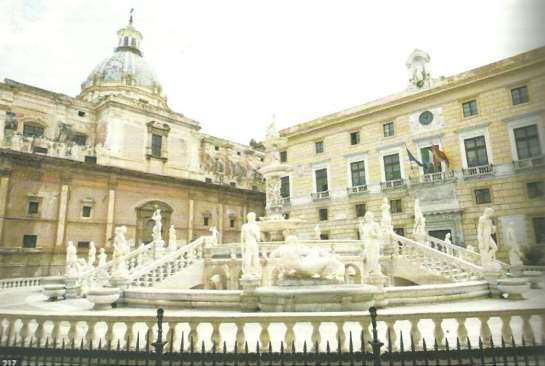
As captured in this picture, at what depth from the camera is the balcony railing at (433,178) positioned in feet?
80.0

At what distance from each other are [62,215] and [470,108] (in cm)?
2987

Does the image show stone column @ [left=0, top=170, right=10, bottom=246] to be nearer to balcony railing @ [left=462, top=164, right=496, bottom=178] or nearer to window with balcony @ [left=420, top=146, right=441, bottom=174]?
window with balcony @ [left=420, top=146, right=441, bottom=174]

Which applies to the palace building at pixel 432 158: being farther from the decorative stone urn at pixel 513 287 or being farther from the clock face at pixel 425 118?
the decorative stone urn at pixel 513 287

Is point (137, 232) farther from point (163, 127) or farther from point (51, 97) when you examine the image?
point (51, 97)

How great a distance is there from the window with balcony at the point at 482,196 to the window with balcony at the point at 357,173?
8.33 m

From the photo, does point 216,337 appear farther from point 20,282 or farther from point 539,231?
point 539,231

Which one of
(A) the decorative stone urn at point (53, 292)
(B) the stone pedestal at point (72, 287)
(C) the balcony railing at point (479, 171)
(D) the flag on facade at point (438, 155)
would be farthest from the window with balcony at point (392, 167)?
(A) the decorative stone urn at point (53, 292)

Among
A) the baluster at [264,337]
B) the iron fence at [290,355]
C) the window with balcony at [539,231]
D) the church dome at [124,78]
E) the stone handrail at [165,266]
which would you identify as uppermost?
the church dome at [124,78]

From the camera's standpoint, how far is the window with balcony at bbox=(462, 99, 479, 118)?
24.3 metres

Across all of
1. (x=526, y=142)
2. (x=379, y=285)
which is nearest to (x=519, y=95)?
(x=526, y=142)

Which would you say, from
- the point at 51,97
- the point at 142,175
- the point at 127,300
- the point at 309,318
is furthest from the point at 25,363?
the point at 51,97

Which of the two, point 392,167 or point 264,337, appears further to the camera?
point 392,167

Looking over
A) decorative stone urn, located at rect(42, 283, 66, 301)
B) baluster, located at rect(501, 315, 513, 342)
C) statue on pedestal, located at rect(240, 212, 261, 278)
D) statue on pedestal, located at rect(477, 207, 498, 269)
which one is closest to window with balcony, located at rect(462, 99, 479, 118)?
statue on pedestal, located at rect(477, 207, 498, 269)

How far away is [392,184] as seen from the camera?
27.0 metres
